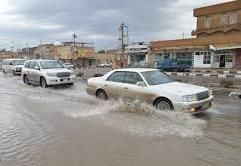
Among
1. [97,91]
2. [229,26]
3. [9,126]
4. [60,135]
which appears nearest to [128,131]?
[60,135]

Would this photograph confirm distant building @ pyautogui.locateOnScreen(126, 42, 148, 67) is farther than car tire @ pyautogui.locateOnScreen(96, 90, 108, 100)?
Yes

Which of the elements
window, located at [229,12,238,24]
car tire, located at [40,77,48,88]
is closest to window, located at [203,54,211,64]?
window, located at [229,12,238,24]

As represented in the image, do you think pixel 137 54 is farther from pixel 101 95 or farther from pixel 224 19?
pixel 101 95

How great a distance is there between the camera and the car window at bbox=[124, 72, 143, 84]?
424 inches

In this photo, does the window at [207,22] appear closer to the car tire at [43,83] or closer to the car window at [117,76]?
the car tire at [43,83]

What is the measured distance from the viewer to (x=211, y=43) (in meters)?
45.3

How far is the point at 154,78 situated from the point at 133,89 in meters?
0.76

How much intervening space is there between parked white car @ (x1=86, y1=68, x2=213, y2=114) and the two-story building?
33.4 meters

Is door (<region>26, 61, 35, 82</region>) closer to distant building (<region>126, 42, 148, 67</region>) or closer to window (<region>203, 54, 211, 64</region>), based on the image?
window (<region>203, 54, 211, 64</region>)

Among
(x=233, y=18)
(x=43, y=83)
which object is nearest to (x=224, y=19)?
(x=233, y=18)

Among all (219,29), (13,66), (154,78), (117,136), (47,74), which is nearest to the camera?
(117,136)

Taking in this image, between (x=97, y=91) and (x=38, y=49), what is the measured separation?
3671 inches

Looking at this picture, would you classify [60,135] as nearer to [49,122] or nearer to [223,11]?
→ [49,122]

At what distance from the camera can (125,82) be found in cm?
1112
